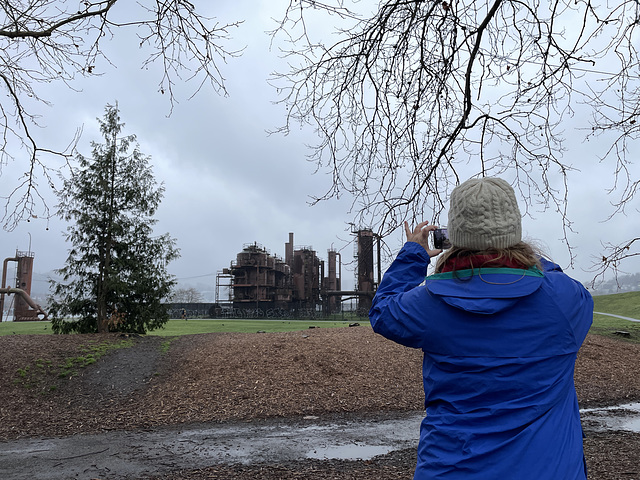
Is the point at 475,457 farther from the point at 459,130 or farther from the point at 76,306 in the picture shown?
the point at 76,306

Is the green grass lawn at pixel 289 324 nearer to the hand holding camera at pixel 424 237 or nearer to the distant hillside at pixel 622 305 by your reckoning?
the distant hillside at pixel 622 305

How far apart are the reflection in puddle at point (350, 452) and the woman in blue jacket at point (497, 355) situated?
15.6 ft

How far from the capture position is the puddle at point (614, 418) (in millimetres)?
7387

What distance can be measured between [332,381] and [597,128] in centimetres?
734

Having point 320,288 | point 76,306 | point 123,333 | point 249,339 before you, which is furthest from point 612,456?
point 320,288

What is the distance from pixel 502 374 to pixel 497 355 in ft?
0.20

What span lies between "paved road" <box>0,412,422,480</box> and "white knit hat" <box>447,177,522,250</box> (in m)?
5.00

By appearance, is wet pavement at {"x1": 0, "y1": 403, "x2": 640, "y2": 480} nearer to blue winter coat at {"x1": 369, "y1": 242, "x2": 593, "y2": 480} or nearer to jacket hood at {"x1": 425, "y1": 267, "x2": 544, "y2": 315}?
blue winter coat at {"x1": 369, "y1": 242, "x2": 593, "y2": 480}

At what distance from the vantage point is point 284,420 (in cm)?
819

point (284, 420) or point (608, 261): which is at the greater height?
point (608, 261)

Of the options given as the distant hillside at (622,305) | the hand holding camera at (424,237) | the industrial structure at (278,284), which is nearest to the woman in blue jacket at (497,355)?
the hand holding camera at (424,237)

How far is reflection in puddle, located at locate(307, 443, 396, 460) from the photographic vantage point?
591cm

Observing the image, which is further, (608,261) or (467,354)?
(608,261)

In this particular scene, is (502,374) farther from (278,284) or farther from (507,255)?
(278,284)
